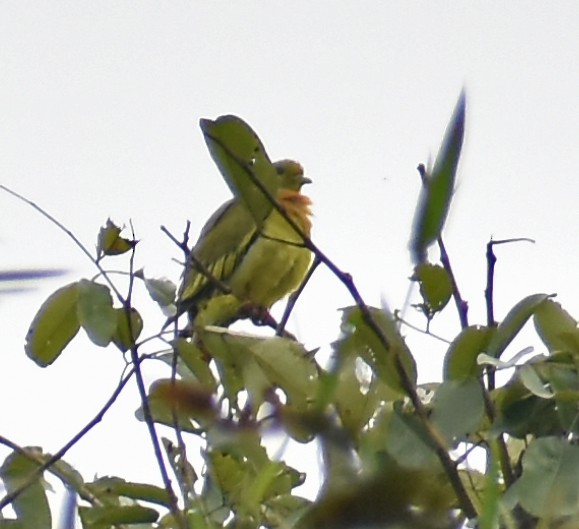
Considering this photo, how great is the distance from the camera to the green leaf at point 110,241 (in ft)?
6.16

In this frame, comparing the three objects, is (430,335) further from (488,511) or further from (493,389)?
(488,511)

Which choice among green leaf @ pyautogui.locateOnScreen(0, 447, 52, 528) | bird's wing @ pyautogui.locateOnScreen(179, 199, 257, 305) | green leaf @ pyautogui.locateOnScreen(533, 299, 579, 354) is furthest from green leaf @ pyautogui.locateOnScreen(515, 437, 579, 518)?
bird's wing @ pyautogui.locateOnScreen(179, 199, 257, 305)

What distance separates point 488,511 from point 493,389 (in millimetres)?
1000

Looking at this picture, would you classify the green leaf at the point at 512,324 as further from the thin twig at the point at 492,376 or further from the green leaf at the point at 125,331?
the green leaf at the point at 125,331

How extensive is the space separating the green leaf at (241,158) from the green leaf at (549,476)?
433 millimetres

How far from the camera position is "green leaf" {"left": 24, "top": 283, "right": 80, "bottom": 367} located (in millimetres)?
1850

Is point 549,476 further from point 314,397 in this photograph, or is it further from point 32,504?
point 32,504

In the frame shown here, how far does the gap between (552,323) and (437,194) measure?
3.66 ft

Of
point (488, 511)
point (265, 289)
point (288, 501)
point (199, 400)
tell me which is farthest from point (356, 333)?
point (265, 289)

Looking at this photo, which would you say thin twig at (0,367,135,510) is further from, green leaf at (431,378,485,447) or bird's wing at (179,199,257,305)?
bird's wing at (179,199,257,305)

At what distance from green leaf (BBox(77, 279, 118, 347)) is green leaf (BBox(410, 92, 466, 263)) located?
121 cm

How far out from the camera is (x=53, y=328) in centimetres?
187

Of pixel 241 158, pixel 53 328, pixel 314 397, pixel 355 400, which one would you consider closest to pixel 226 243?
pixel 53 328

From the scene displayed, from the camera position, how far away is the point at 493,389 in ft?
5.30
